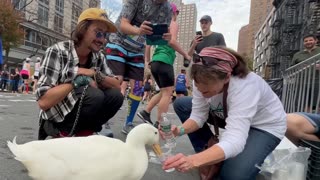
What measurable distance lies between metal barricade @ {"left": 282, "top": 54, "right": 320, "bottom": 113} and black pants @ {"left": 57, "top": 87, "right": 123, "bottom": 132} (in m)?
2.39

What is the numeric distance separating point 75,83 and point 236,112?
3.62ft

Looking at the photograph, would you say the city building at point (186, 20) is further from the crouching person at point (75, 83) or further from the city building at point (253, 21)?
the city building at point (253, 21)

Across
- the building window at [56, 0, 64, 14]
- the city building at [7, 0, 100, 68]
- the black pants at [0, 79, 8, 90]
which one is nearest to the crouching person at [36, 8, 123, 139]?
the black pants at [0, 79, 8, 90]

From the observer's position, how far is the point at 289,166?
7.07 feet

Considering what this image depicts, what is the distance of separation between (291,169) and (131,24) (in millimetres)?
2330

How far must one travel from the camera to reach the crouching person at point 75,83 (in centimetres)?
233

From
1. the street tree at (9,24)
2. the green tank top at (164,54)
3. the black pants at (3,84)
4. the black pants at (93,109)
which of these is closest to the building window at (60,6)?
the street tree at (9,24)

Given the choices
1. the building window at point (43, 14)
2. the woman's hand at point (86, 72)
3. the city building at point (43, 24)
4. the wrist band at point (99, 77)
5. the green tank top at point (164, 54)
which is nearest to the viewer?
the woman's hand at point (86, 72)

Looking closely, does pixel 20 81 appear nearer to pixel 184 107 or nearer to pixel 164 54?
pixel 164 54

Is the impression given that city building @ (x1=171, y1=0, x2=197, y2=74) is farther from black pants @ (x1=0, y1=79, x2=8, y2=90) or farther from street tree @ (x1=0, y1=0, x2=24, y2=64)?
street tree @ (x1=0, y1=0, x2=24, y2=64)

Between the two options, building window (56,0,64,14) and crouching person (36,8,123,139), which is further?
building window (56,0,64,14)

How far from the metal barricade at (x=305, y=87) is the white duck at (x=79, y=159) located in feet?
9.35

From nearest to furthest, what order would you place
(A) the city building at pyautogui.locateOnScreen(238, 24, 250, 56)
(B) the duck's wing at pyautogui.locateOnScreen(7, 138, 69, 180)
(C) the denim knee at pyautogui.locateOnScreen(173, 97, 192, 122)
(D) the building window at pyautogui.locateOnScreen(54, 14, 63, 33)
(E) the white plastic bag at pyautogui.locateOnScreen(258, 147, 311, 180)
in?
(B) the duck's wing at pyautogui.locateOnScreen(7, 138, 69, 180)
(E) the white plastic bag at pyautogui.locateOnScreen(258, 147, 311, 180)
(C) the denim knee at pyautogui.locateOnScreen(173, 97, 192, 122)
(D) the building window at pyautogui.locateOnScreen(54, 14, 63, 33)
(A) the city building at pyautogui.locateOnScreen(238, 24, 250, 56)

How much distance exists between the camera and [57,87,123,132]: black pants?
247 centimetres
